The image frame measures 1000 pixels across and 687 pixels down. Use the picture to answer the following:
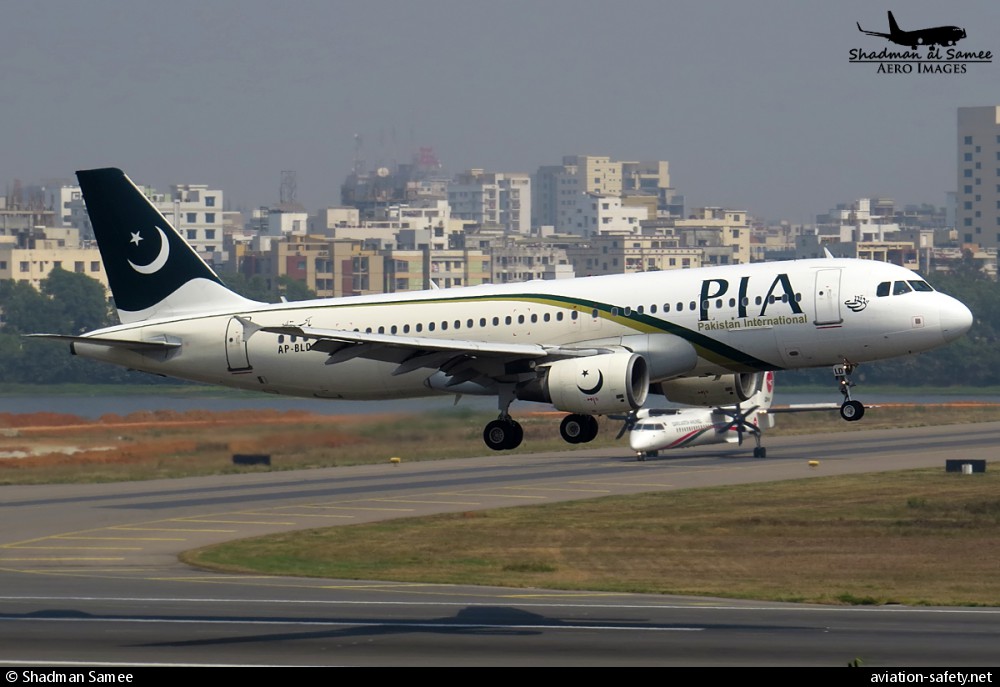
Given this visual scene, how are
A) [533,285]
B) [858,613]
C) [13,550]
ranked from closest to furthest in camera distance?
1. [858,613]
2. [533,285]
3. [13,550]

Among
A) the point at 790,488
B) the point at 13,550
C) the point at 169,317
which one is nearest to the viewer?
the point at 169,317

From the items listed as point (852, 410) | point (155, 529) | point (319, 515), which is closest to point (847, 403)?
point (852, 410)

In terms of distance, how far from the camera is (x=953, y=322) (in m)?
57.4

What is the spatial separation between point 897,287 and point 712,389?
7820 millimetres

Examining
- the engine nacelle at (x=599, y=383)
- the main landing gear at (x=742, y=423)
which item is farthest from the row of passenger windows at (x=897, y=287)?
the main landing gear at (x=742, y=423)

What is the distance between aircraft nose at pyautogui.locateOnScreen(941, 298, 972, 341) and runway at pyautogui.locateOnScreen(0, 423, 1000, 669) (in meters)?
9.38

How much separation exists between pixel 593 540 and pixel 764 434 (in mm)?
70679

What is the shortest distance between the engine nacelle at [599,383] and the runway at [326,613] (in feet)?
22.7

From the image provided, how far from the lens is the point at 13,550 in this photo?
80.9 metres

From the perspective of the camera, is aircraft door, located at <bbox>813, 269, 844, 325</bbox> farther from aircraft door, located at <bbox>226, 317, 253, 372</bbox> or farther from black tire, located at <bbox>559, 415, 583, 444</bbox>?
aircraft door, located at <bbox>226, 317, 253, 372</bbox>

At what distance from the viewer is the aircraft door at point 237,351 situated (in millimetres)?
64500

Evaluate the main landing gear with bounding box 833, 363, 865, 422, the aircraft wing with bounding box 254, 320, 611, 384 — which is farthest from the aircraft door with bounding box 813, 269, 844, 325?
the aircraft wing with bounding box 254, 320, 611, 384

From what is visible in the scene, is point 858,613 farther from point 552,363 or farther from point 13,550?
point 13,550

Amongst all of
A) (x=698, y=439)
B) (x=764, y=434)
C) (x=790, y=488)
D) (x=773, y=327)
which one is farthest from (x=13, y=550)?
(x=764, y=434)
